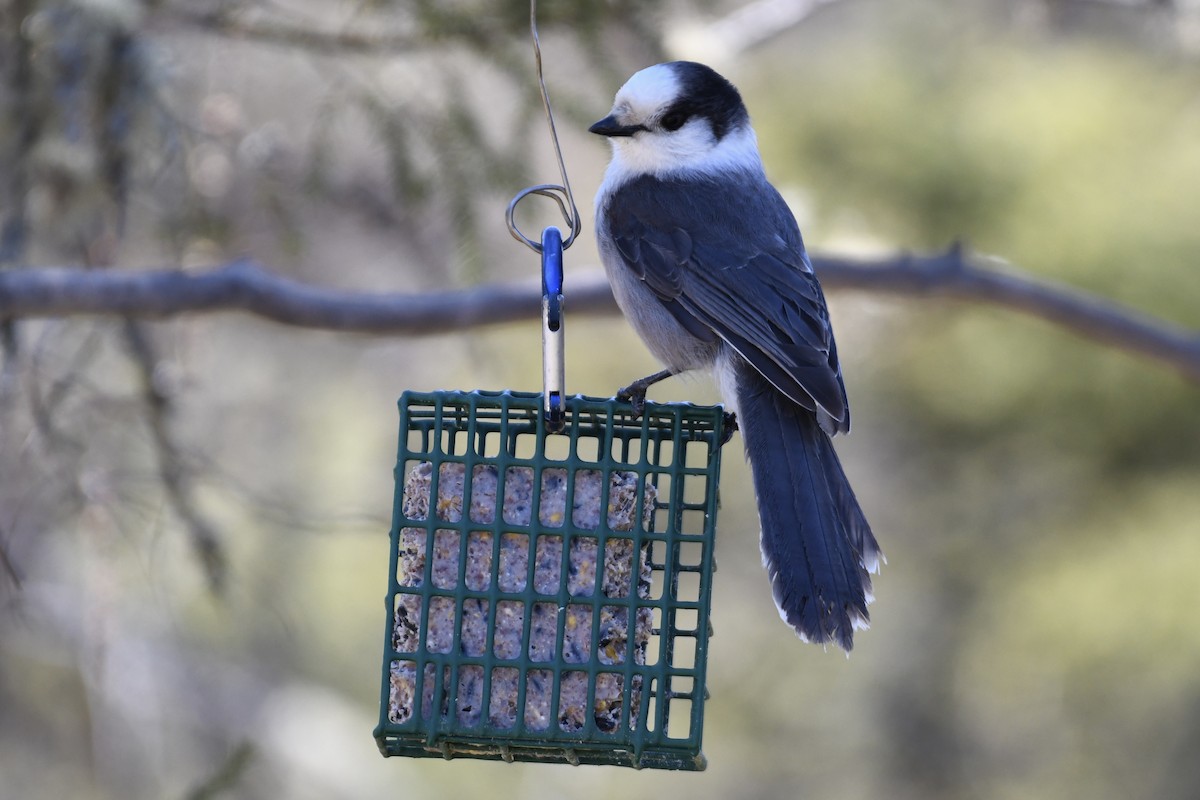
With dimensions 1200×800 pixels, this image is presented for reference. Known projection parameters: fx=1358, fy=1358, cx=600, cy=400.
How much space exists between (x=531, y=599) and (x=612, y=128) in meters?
1.53

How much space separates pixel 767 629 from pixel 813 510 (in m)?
6.11

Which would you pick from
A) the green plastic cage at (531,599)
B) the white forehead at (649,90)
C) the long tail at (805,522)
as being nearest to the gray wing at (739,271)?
the long tail at (805,522)

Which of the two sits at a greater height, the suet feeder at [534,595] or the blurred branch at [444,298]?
the blurred branch at [444,298]

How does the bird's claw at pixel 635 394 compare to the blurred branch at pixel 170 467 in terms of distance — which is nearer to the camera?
the bird's claw at pixel 635 394

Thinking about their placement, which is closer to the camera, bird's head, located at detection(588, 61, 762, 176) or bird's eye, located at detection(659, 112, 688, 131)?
bird's head, located at detection(588, 61, 762, 176)

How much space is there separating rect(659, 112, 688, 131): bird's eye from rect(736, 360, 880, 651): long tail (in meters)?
0.86

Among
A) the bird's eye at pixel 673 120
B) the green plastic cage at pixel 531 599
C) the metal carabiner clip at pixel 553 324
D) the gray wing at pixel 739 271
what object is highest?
the bird's eye at pixel 673 120

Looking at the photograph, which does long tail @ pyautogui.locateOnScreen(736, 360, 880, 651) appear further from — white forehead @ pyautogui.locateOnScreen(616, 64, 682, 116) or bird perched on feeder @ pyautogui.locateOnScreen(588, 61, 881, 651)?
white forehead @ pyautogui.locateOnScreen(616, 64, 682, 116)

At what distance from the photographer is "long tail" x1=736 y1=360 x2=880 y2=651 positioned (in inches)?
117

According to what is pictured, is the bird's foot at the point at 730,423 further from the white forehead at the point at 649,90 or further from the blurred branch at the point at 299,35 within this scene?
the blurred branch at the point at 299,35

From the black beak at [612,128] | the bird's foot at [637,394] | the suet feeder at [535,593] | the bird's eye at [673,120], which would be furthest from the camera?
the bird's eye at [673,120]

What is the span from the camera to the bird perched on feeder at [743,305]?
121 inches

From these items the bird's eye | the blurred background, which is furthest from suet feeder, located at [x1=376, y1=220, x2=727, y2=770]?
the bird's eye

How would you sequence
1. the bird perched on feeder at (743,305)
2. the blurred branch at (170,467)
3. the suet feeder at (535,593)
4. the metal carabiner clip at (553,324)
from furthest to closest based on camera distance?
the blurred branch at (170,467), the bird perched on feeder at (743,305), the suet feeder at (535,593), the metal carabiner clip at (553,324)
